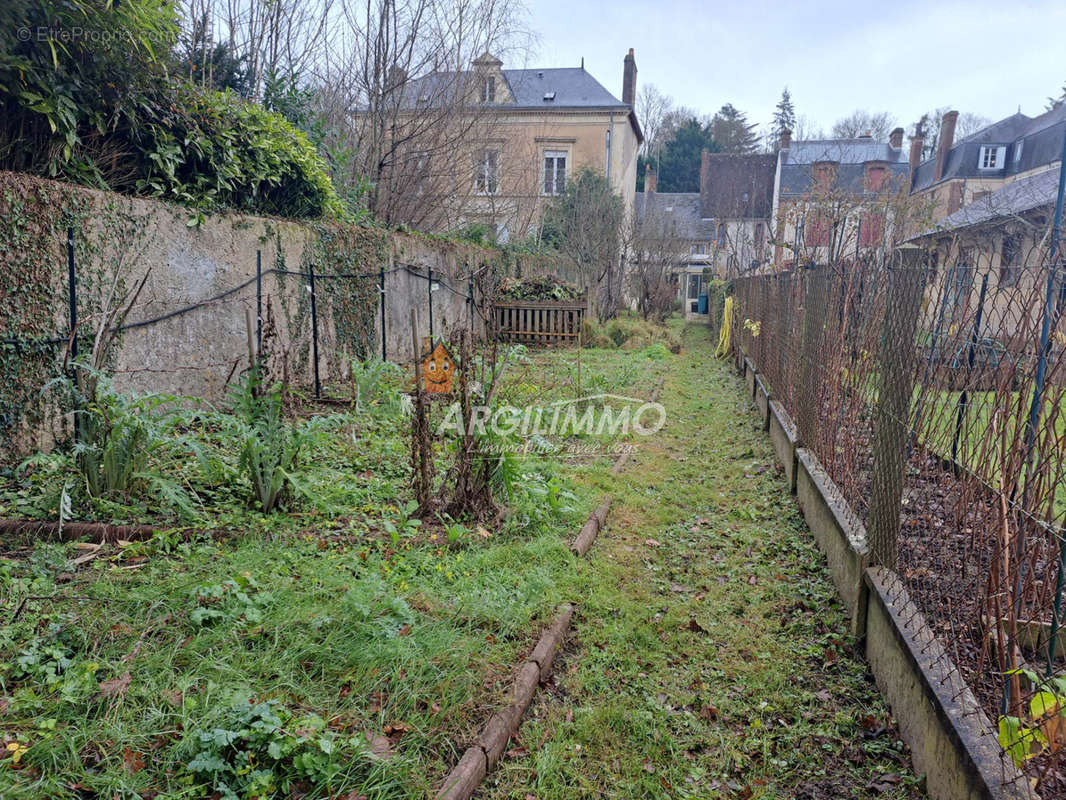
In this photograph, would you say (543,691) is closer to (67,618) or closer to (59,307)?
(67,618)

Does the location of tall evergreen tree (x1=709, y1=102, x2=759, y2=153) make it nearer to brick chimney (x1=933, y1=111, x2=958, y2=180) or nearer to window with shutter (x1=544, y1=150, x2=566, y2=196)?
brick chimney (x1=933, y1=111, x2=958, y2=180)

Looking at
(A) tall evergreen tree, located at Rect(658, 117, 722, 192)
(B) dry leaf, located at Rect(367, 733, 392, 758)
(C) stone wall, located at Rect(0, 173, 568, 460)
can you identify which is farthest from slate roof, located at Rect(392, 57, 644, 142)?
(B) dry leaf, located at Rect(367, 733, 392, 758)

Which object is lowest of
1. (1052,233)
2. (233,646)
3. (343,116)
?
(233,646)

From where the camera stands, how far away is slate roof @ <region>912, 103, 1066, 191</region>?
25906 mm

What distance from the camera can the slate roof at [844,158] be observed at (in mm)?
30641

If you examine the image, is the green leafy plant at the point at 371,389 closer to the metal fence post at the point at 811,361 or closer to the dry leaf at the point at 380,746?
the metal fence post at the point at 811,361

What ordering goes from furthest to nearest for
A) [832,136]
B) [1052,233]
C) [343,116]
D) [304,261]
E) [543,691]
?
[832,136], [343,116], [304,261], [543,691], [1052,233]

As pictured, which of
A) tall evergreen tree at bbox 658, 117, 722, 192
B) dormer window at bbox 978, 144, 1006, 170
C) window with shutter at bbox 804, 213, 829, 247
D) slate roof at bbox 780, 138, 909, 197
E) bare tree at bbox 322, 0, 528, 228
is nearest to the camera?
bare tree at bbox 322, 0, 528, 228

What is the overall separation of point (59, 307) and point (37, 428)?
34.5 inches

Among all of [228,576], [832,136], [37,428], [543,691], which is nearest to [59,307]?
[37,428]

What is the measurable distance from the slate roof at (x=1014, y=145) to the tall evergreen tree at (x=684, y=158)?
1462cm

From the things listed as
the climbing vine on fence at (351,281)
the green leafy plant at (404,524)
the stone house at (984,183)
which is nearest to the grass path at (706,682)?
the green leafy plant at (404,524)

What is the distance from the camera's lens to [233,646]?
262cm

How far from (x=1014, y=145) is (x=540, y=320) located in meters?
25.5
